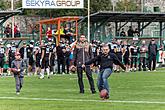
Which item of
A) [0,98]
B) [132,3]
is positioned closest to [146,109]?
[0,98]

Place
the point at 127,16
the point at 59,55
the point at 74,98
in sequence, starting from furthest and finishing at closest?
the point at 127,16, the point at 59,55, the point at 74,98

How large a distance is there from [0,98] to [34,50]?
17204 mm

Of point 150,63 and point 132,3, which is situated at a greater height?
point 132,3

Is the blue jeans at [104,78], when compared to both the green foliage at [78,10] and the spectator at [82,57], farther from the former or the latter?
the green foliage at [78,10]

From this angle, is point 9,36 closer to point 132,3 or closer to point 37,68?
point 37,68

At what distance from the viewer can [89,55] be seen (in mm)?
22750

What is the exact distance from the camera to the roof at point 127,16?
4709 cm

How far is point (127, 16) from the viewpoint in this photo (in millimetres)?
48906

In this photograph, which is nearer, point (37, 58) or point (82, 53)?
point (82, 53)

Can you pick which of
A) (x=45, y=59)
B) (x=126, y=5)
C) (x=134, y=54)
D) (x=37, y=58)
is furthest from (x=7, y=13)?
(x=126, y=5)

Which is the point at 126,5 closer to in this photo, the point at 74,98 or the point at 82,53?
the point at 82,53

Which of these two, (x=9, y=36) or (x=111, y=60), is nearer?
(x=111, y=60)

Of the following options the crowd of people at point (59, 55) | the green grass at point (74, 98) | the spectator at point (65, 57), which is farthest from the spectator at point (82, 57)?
the spectator at point (65, 57)

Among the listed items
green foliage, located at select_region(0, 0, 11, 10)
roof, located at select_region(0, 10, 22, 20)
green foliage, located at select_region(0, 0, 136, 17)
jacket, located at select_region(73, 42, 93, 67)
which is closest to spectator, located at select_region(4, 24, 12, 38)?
roof, located at select_region(0, 10, 22, 20)
